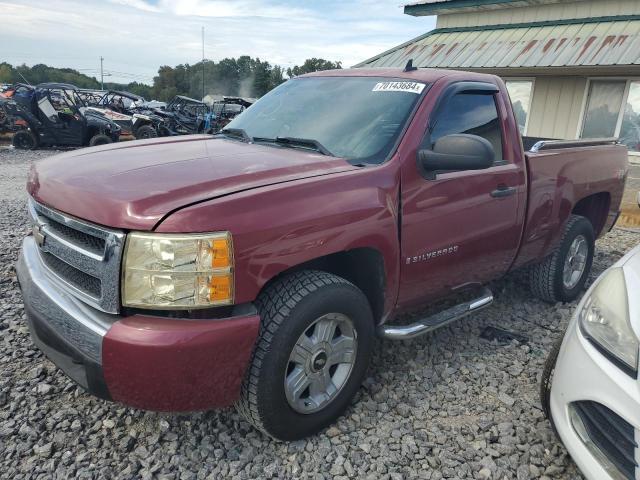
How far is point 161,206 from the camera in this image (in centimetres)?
196

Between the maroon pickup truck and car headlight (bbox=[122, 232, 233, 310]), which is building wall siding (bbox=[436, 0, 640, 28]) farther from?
car headlight (bbox=[122, 232, 233, 310])

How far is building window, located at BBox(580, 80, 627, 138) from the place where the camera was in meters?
11.0

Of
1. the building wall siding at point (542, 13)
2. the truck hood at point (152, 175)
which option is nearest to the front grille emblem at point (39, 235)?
the truck hood at point (152, 175)

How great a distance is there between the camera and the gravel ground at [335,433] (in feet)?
7.61

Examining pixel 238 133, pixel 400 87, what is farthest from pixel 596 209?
pixel 238 133

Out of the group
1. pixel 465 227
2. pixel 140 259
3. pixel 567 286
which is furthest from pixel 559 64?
pixel 140 259

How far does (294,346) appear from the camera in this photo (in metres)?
2.29

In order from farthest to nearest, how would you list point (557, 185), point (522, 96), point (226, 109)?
point (226, 109) → point (522, 96) → point (557, 185)

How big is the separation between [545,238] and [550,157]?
24.9 inches

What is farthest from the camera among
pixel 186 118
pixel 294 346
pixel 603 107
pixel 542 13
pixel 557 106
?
pixel 186 118

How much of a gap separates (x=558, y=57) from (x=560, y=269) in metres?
7.94

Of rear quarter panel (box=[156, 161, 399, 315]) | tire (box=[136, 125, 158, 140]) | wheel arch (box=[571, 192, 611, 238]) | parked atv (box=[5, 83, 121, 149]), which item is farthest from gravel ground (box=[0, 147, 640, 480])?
tire (box=[136, 125, 158, 140])

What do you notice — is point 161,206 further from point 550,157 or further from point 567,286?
point 567,286

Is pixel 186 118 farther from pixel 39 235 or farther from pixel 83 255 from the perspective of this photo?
pixel 83 255
